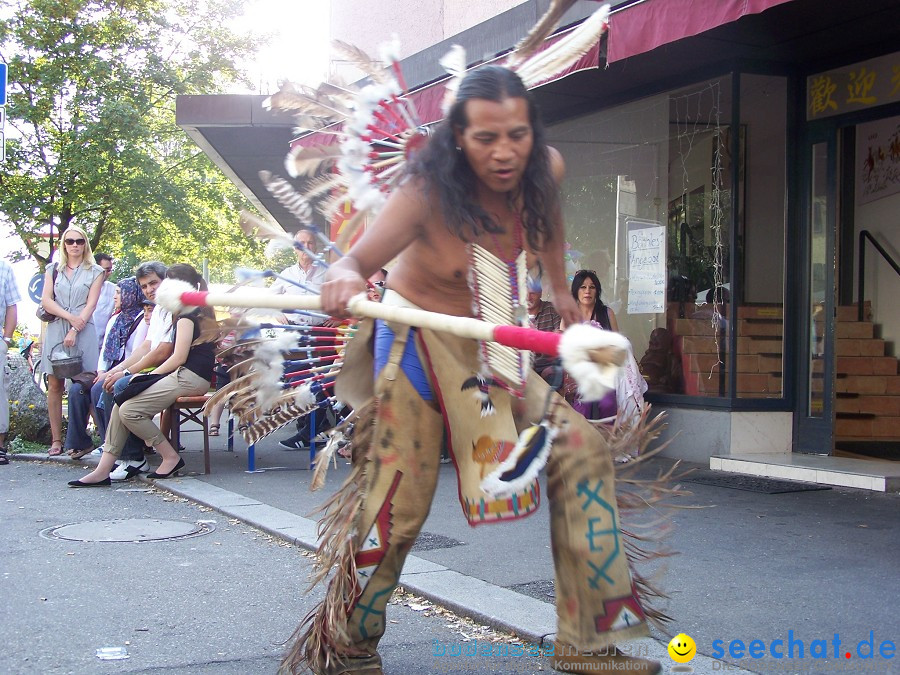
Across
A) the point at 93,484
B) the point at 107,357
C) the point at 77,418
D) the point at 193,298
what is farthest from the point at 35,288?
the point at 193,298

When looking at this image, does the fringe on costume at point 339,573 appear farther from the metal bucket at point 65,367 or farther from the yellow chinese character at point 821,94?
the metal bucket at point 65,367

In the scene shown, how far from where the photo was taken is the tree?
18203mm

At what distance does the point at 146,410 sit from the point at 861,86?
5.92m

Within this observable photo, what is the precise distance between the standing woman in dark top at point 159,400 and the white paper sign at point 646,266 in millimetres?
3893

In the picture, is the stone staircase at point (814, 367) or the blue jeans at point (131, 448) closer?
the blue jeans at point (131, 448)

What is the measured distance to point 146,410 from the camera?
737cm

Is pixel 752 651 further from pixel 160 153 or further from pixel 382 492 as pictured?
pixel 160 153

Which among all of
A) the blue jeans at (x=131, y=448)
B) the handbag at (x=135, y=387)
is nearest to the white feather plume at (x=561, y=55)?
the handbag at (x=135, y=387)

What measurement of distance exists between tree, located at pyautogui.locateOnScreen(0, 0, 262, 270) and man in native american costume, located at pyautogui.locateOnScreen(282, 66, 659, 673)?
15.6 metres

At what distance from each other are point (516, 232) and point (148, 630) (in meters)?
2.11

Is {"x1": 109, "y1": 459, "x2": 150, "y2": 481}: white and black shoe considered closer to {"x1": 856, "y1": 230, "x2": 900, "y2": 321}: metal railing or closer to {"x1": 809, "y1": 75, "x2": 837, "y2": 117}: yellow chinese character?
{"x1": 809, "y1": 75, "x2": 837, "y2": 117}: yellow chinese character

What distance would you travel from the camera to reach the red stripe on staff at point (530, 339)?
2305 mm

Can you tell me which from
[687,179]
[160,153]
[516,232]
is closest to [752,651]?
[516,232]

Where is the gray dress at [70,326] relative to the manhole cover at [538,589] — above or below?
above
